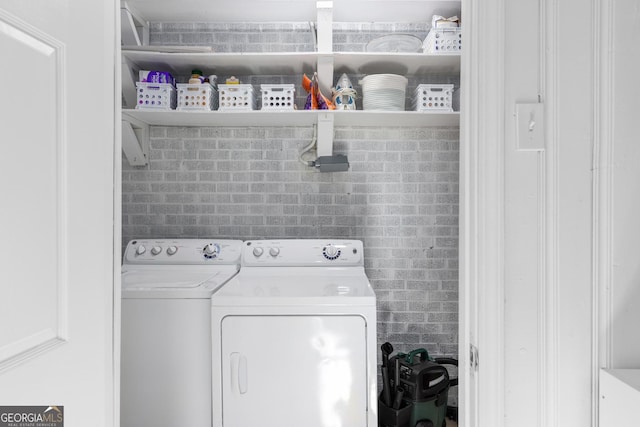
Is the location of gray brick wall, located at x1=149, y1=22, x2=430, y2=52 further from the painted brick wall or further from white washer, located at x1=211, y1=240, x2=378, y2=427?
white washer, located at x1=211, y1=240, x2=378, y2=427

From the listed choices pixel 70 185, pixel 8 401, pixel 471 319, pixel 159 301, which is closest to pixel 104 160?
pixel 70 185

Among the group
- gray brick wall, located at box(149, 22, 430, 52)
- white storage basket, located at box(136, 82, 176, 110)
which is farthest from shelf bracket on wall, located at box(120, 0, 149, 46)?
white storage basket, located at box(136, 82, 176, 110)

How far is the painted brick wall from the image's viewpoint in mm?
2416

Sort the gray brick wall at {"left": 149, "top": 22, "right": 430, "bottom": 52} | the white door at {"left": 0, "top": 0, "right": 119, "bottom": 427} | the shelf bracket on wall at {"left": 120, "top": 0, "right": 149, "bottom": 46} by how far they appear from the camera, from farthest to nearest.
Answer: the gray brick wall at {"left": 149, "top": 22, "right": 430, "bottom": 52} → the shelf bracket on wall at {"left": 120, "top": 0, "right": 149, "bottom": 46} → the white door at {"left": 0, "top": 0, "right": 119, "bottom": 427}

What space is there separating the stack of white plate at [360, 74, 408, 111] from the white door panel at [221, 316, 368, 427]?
121 centimetres

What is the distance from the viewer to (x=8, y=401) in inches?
21.3

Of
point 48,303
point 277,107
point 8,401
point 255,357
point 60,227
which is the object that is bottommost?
point 255,357

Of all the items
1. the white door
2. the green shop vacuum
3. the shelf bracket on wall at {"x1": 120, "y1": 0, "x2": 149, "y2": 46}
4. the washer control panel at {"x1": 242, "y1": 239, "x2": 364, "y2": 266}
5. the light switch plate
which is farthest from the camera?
the washer control panel at {"x1": 242, "y1": 239, "x2": 364, "y2": 266}

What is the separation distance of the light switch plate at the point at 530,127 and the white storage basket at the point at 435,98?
1.39 metres

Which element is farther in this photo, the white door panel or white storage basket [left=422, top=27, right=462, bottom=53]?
white storage basket [left=422, top=27, right=462, bottom=53]

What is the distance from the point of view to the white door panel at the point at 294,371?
1.56 metres

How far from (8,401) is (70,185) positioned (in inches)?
13.4

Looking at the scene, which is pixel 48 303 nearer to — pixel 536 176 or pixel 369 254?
pixel 536 176

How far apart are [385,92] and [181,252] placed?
1.50 m
